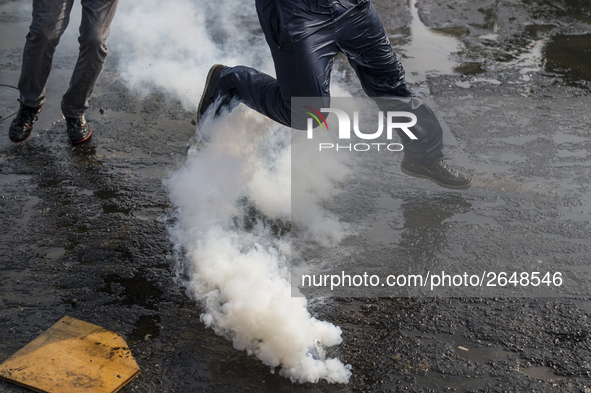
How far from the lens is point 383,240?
9.41 feet

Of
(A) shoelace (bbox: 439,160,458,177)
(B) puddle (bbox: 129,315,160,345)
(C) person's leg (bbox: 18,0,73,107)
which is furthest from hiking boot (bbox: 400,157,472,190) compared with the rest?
(C) person's leg (bbox: 18,0,73,107)

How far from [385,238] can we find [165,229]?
49.5 inches

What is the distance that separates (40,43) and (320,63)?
6.64ft

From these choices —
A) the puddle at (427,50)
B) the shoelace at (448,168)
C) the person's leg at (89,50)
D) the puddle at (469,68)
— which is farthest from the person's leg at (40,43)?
the puddle at (469,68)

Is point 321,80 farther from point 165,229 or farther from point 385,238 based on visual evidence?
point 165,229

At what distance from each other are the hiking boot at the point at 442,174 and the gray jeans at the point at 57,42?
224cm

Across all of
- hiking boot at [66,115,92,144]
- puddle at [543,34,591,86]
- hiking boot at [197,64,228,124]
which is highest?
hiking boot at [197,64,228,124]

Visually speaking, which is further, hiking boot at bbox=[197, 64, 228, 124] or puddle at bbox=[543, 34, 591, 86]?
puddle at bbox=[543, 34, 591, 86]

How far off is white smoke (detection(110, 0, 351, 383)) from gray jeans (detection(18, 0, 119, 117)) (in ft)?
2.79

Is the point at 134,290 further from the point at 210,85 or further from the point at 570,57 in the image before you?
the point at 570,57

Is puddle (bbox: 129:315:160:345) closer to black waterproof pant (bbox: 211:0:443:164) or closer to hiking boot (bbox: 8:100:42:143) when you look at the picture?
black waterproof pant (bbox: 211:0:443:164)

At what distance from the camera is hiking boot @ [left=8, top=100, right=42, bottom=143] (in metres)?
3.58

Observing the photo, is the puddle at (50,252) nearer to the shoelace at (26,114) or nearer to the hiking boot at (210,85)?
the hiking boot at (210,85)

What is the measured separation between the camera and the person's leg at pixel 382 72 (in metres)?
2.65
